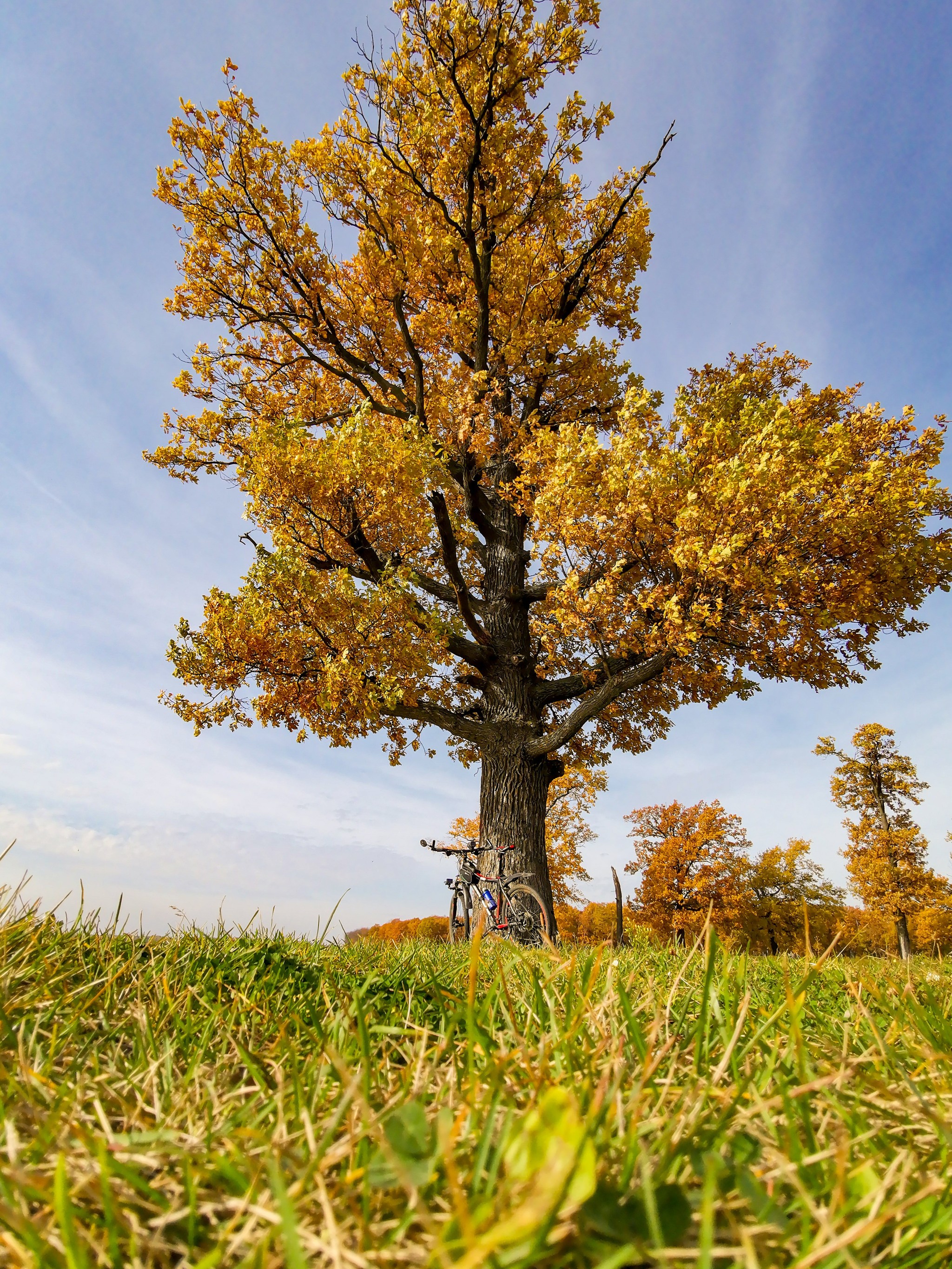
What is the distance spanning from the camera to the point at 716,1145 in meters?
1.08

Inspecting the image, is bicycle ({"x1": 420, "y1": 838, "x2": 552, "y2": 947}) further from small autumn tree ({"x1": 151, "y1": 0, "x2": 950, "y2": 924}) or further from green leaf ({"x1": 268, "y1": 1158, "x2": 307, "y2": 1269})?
green leaf ({"x1": 268, "y1": 1158, "x2": 307, "y2": 1269})

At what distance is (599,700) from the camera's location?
34.6 ft

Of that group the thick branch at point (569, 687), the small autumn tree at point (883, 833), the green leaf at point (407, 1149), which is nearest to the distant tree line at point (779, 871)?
the small autumn tree at point (883, 833)

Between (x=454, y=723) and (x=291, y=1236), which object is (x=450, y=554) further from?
(x=291, y=1236)

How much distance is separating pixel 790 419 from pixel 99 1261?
10573 millimetres

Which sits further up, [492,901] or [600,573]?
[600,573]

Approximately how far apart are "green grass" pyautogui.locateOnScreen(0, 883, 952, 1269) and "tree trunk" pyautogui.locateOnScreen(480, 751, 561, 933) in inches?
329

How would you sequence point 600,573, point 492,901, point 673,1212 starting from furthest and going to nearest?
point 600,573 → point 492,901 → point 673,1212

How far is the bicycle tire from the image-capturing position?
30.6ft

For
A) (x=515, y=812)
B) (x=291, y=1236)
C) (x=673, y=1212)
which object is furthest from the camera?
(x=515, y=812)

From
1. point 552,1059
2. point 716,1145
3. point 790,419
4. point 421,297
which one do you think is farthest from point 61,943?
point 421,297

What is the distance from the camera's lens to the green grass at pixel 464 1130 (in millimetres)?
780

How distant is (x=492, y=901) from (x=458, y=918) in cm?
167

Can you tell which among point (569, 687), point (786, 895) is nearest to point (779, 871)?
point (786, 895)
